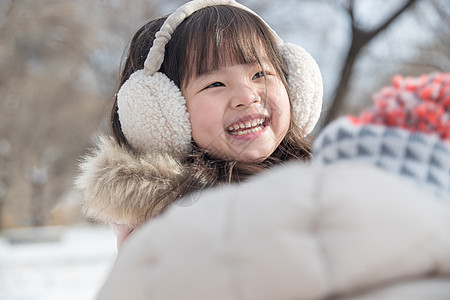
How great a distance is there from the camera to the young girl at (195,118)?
1.41 meters

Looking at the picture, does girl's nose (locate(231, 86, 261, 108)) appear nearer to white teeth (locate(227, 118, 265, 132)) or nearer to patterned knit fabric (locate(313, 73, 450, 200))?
white teeth (locate(227, 118, 265, 132))

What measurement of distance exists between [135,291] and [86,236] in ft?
35.9

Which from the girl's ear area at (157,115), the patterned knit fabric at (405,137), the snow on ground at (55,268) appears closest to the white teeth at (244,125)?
the girl's ear area at (157,115)

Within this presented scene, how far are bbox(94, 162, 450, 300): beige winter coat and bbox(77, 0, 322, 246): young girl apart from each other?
777 millimetres

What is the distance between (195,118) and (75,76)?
40.9 ft

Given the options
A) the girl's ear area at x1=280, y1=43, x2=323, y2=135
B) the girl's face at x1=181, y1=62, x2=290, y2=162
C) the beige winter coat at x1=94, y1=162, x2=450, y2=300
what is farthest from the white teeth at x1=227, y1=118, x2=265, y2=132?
the beige winter coat at x1=94, y1=162, x2=450, y2=300

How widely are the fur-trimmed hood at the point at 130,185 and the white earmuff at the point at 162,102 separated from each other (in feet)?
0.23

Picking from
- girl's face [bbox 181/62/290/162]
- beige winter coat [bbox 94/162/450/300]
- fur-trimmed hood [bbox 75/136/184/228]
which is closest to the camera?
beige winter coat [bbox 94/162/450/300]

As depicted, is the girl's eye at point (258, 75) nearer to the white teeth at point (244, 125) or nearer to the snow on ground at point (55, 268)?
the white teeth at point (244, 125)

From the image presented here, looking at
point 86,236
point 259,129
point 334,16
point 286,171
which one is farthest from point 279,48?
point 86,236

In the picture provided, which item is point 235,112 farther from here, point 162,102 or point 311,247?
point 311,247

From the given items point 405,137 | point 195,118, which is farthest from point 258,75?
point 405,137

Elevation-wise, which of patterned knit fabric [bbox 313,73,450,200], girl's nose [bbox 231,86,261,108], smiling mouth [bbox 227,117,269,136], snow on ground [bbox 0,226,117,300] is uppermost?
patterned knit fabric [bbox 313,73,450,200]

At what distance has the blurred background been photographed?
604 centimetres
